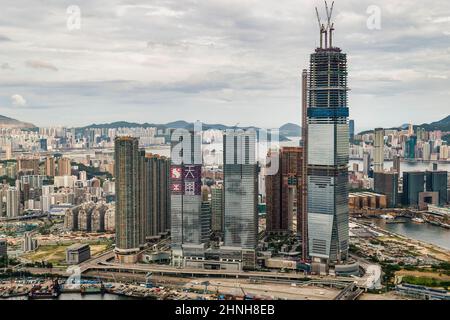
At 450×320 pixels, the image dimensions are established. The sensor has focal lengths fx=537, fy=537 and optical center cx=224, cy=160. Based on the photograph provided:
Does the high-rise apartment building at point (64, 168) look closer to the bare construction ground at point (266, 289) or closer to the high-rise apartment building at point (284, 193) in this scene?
the high-rise apartment building at point (284, 193)

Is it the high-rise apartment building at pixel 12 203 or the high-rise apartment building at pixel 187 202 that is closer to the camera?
the high-rise apartment building at pixel 187 202

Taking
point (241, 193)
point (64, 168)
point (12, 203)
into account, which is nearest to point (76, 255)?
point (241, 193)

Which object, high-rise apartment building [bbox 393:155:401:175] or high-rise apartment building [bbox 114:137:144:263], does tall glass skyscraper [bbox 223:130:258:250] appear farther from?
high-rise apartment building [bbox 393:155:401:175]

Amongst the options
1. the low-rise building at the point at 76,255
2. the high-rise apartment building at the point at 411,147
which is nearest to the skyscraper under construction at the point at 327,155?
the low-rise building at the point at 76,255

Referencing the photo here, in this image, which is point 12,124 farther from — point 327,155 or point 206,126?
point 327,155

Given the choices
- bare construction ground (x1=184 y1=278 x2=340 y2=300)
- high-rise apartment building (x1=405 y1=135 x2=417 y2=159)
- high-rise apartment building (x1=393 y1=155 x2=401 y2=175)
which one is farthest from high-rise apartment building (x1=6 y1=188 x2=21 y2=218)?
high-rise apartment building (x1=405 y1=135 x2=417 y2=159)
